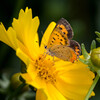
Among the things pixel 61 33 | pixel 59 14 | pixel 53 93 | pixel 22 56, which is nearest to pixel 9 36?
pixel 22 56

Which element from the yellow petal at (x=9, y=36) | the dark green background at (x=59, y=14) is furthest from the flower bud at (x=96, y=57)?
the dark green background at (x=59, y=14)

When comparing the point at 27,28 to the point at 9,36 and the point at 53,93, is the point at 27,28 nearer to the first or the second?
the point at 9,36

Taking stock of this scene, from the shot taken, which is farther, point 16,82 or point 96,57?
point 16,82

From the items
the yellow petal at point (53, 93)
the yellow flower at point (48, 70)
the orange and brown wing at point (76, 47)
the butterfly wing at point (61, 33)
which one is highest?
the butterfly wing at point (61, 33)

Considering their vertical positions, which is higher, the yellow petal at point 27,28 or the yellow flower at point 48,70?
the yellow petal at point 27,28

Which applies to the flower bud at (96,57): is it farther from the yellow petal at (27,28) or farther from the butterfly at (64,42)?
the yellow petal at (27,28)

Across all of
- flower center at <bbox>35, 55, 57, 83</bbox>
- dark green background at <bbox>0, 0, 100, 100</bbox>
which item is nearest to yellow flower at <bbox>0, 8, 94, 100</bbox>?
flower center at <bbox>35, 55, 57, 83</bbox>

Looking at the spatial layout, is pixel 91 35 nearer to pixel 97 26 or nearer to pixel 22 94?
pixel 97 26

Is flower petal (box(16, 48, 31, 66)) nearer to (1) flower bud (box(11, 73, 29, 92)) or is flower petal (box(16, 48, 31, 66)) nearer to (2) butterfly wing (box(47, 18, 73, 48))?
(2) butterfly wing (box(47, 18, 73, 48))
